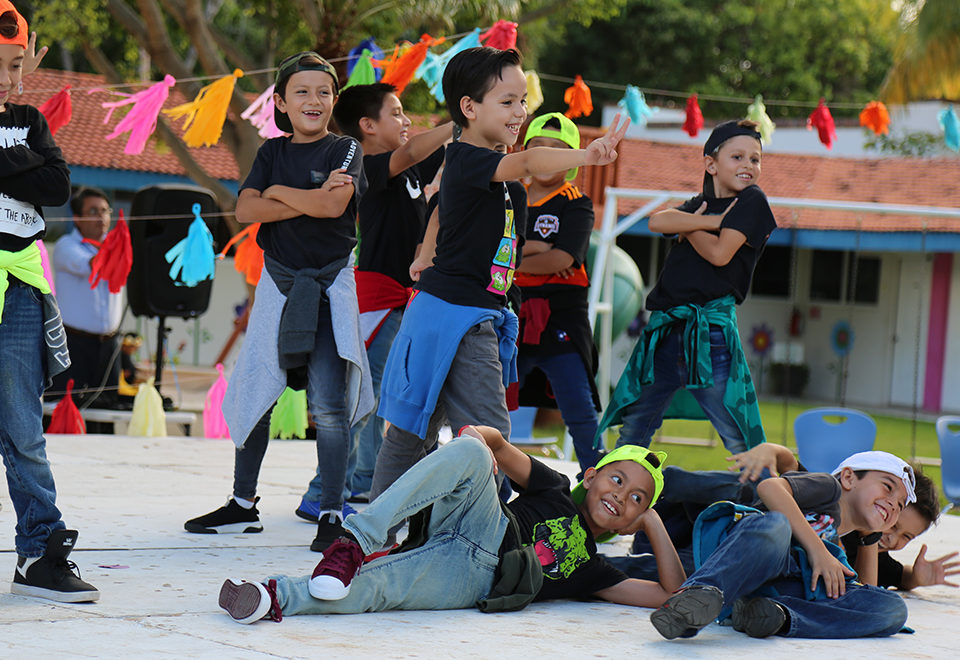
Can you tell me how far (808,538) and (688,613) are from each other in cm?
55

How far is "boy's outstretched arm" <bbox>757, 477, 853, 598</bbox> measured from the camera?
11.9ft

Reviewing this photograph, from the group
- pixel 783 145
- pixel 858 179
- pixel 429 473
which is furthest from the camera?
pixel 783 145

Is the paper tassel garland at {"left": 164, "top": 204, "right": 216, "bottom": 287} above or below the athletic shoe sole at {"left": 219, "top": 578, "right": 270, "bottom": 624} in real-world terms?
above

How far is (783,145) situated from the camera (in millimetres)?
24469

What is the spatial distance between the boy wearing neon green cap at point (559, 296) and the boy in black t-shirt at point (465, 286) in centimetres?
110

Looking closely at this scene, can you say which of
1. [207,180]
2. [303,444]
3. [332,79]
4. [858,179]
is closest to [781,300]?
[858,179]

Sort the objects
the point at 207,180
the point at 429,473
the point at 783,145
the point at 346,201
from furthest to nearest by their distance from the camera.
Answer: the point at 783,145
the point at 207,180
the point at 346,201
the point at 429,473

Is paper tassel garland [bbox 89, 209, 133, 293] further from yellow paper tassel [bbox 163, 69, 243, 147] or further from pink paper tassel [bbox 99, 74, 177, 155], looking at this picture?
A: yellow paper tassel [bbox 163, 69, 243, 147]

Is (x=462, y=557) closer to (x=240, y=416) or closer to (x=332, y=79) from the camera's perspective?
(x=240, y=416)

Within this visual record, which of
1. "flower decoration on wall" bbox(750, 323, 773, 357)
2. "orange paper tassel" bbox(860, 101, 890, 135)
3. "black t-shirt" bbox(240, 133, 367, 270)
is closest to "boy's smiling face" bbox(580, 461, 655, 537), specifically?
"black t-shirt" bbox(240, 133, 367, 270)

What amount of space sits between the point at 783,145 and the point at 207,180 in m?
14.5

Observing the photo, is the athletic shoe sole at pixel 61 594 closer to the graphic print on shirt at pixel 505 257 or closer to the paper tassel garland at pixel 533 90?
the graphic print on shirt at pixel 505 257

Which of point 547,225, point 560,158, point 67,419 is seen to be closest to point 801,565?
point 560,158

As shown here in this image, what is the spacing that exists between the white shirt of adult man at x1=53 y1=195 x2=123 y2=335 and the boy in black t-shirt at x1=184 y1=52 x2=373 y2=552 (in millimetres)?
5139
